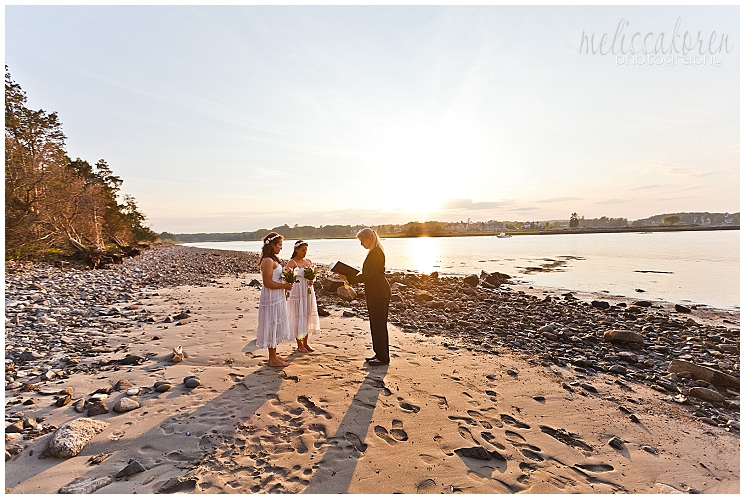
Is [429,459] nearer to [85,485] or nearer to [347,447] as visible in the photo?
[347,447]

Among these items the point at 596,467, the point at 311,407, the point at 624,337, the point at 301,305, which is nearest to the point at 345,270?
the point at 301,305

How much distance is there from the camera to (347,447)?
4082 mm

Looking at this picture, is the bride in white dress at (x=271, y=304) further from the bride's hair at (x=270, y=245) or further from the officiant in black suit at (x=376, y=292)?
the officiant in black suit at (x=376, y=292)

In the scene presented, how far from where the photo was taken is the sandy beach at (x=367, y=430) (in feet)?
11.8

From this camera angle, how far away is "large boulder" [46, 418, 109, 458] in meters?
3.74

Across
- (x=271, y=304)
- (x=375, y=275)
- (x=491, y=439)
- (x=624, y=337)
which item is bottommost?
(x=624, y=337)

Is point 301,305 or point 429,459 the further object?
point 301,305

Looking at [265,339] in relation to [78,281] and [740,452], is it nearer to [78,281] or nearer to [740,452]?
[740,452]

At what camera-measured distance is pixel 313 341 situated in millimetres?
8312

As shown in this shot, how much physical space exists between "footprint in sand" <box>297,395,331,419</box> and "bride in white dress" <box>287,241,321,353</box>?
6.70 ft

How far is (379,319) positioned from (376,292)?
0.54 meters

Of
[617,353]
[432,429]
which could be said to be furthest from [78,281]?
[617,353]

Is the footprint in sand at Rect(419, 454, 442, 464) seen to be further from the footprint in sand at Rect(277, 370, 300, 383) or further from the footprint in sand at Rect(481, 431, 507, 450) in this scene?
the footprint in sand at Rect(277, 370, 300, 383)

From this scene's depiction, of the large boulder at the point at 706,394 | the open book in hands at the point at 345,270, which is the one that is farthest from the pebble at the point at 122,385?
the large boulder at the point at 706,394
